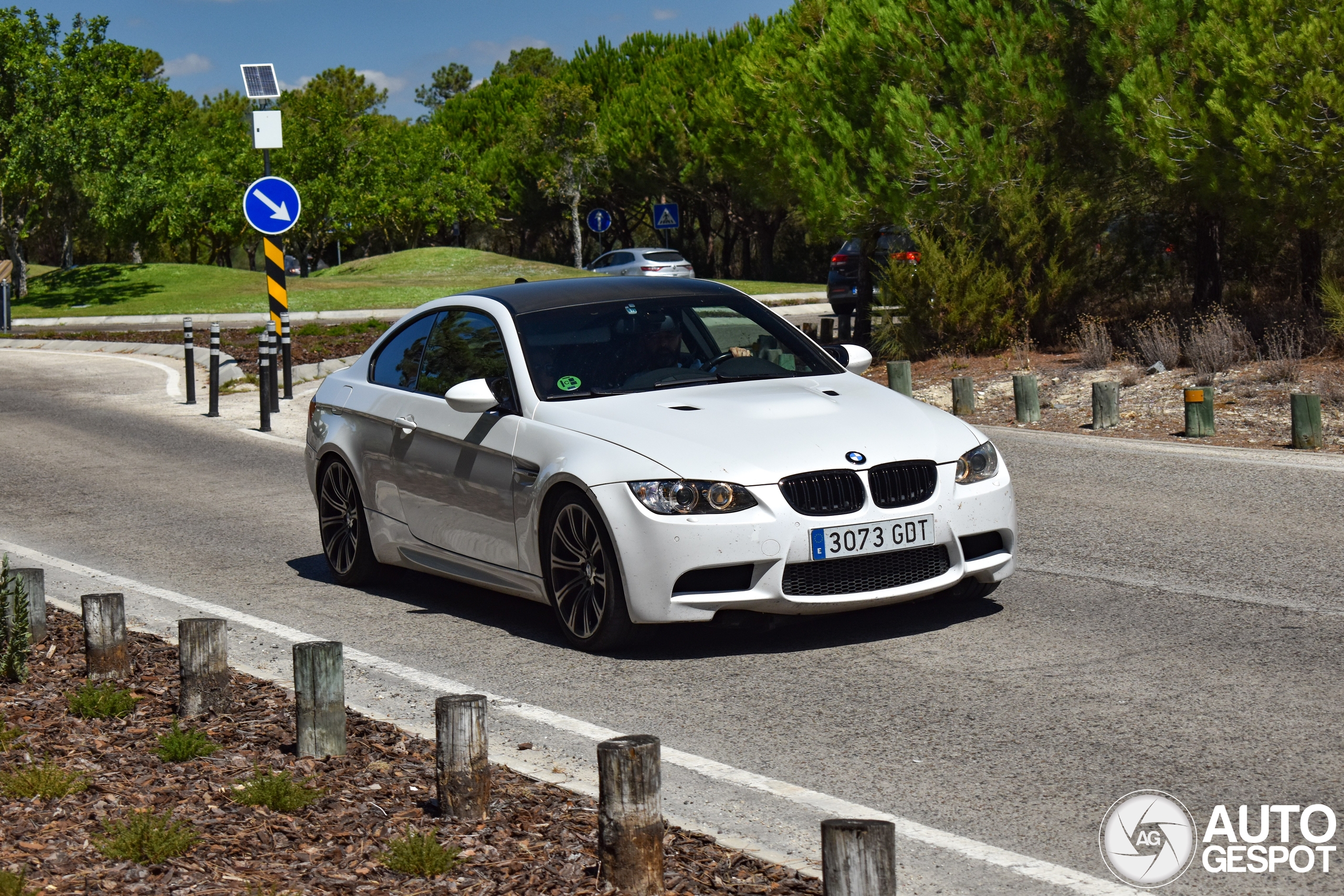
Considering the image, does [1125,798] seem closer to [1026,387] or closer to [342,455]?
[342,455]

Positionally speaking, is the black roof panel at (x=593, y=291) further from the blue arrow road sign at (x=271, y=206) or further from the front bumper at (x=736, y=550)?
the blue arrow road sign at (x=271, y=206)

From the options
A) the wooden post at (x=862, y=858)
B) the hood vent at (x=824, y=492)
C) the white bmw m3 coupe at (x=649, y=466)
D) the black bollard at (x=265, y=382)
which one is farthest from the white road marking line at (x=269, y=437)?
the wooden post at (x=862, y=858)

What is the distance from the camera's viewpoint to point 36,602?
7035 mm

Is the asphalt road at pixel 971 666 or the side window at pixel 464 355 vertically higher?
the side window at pixel 464 355

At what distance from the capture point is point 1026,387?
645 inches

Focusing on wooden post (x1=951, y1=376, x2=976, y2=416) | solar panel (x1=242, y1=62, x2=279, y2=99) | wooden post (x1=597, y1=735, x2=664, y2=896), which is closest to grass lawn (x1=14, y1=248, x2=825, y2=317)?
solar panel (x1=242, y1=62, x2=279, y2=99)

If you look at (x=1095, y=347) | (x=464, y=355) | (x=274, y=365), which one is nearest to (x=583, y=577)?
(x=464, y=355)

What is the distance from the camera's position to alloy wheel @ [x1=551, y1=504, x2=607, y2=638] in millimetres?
6789

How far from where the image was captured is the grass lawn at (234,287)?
41094 mm

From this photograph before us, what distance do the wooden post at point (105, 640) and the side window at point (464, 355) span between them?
202 centimetres

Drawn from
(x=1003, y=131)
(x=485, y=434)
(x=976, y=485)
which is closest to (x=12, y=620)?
(x=485, y=434)

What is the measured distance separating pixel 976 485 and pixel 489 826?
3.15 metres

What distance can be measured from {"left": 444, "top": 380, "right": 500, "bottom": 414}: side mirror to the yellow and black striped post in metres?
14.9

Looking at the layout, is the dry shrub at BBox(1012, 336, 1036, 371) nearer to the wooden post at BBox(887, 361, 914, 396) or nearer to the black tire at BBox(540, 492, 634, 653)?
the wooden post at BBox(887, 361, 914, 396)
